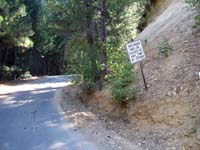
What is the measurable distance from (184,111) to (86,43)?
798 centimetres

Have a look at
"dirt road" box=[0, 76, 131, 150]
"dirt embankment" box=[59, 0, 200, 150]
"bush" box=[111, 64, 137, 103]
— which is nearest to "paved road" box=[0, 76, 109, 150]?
"dirt road" box=[0, 76, 131, 150]

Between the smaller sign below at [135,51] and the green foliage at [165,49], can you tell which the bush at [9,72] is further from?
the smaller sign below at [135,51]

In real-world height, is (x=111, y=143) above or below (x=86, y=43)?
below

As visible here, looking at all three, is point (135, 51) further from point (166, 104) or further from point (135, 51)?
point (166, 104)

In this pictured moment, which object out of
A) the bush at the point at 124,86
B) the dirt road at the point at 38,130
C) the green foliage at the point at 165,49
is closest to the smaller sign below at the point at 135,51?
the bush at the point at 124,86

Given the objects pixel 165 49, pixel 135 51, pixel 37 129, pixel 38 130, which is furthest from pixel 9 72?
pixel 135 51

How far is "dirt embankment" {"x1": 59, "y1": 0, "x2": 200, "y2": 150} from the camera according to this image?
818cm

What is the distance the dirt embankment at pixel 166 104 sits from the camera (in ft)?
26.8

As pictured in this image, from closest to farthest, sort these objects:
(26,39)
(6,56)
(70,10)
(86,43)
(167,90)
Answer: (167,90) → (86,43) → (70,10) → (26,39) → (6,56)

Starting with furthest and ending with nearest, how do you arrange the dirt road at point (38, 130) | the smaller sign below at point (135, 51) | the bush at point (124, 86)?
the bush at point (124, 86), the smaller sign below at point (135, 51), the dirt road at point (38, 130)

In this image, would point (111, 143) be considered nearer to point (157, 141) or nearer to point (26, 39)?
point (157, 141)

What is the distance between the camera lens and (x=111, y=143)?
27.5 ft

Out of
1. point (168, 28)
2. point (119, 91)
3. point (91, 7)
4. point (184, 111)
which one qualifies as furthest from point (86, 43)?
point (184, 111)

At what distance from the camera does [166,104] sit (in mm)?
9281
